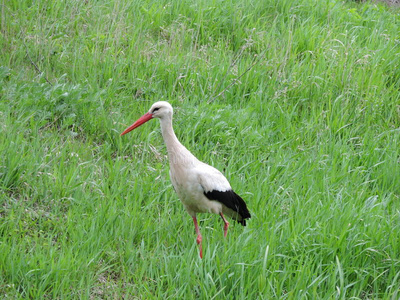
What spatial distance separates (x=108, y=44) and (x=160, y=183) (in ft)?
7.98

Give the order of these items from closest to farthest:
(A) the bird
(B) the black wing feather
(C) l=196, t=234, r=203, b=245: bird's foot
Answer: (C) l=196, t=234, r=203, b=245: bird's foot < (A) the bird < (B) the black wing feather

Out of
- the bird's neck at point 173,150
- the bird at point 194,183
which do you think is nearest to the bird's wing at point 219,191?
the bird at point 194,183

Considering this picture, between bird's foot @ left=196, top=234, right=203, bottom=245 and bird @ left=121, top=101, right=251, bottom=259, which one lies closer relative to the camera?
bird's foot @ left=196, top=234, right=203, bottom=245

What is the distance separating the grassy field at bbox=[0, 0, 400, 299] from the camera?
3.92 metres

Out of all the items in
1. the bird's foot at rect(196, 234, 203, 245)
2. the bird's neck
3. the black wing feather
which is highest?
the bird's neck

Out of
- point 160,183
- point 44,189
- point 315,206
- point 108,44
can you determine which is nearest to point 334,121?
point 315,206

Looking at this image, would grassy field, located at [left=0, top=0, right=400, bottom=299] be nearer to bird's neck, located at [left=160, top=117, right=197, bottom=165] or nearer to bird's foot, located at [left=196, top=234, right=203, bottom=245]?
bird's foot, located at [left=196, top=234, right=203, bottom=245]

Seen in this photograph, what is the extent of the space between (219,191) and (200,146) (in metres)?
1.19

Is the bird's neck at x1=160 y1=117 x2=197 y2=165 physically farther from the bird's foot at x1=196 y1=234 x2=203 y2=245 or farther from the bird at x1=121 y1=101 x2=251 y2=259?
the bird's foot at x1=196 y1=234 x2=203 y2=245

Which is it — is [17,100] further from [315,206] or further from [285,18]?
[285,18]

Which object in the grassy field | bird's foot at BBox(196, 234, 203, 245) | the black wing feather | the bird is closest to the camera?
the grassy field

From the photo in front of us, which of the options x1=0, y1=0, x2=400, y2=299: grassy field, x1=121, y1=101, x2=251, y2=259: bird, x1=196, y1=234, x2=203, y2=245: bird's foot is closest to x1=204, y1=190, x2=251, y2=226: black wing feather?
x1=121, y1=101, x2=251, y2=259: bird

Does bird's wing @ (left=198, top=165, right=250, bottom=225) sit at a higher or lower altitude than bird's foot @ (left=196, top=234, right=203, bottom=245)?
higher

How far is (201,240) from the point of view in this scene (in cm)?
423
